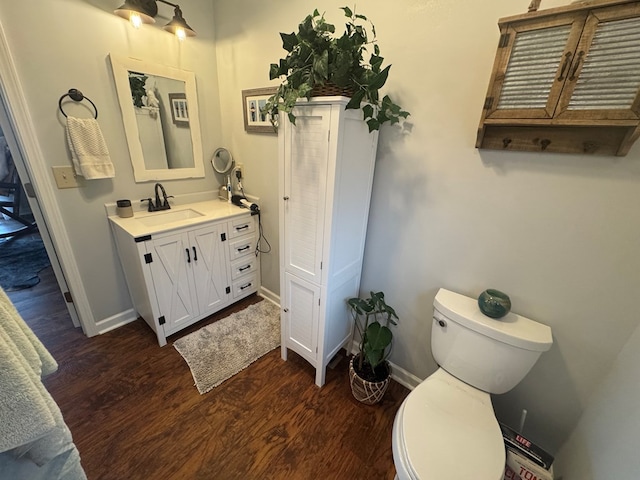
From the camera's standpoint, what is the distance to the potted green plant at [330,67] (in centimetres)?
103

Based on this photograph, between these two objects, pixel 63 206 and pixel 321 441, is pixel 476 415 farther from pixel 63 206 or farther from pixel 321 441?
pixel 63 206

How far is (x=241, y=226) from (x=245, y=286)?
0.60m

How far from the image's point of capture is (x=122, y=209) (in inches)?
71.8

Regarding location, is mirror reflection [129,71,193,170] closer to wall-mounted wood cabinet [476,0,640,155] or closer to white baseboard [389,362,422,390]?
wall-mounted wood cabinet [476,0,640,155]

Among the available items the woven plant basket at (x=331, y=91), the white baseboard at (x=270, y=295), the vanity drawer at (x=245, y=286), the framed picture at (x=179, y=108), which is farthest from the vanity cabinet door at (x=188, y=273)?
the woven plant basket at (x=331, y=91)

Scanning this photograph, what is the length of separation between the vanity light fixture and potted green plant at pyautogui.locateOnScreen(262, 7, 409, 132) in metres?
1.08

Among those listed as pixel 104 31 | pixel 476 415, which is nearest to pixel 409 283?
pixel 476 415

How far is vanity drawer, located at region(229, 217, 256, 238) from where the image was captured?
2064 mm

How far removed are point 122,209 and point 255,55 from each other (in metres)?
1.49

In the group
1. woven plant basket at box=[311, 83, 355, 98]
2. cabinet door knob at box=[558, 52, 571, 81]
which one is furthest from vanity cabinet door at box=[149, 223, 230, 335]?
cabinet door knob at box=[558, 52, 571, 81]

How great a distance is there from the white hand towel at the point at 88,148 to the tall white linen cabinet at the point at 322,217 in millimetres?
1250

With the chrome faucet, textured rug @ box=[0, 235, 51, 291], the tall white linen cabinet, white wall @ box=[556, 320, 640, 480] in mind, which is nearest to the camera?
white wall @ box=[556, 320, 640, 480]

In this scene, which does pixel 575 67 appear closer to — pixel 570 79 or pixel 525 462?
pixel 570 79

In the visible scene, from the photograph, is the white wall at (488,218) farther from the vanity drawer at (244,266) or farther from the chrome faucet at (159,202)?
the chrome faucet at (159,202)
